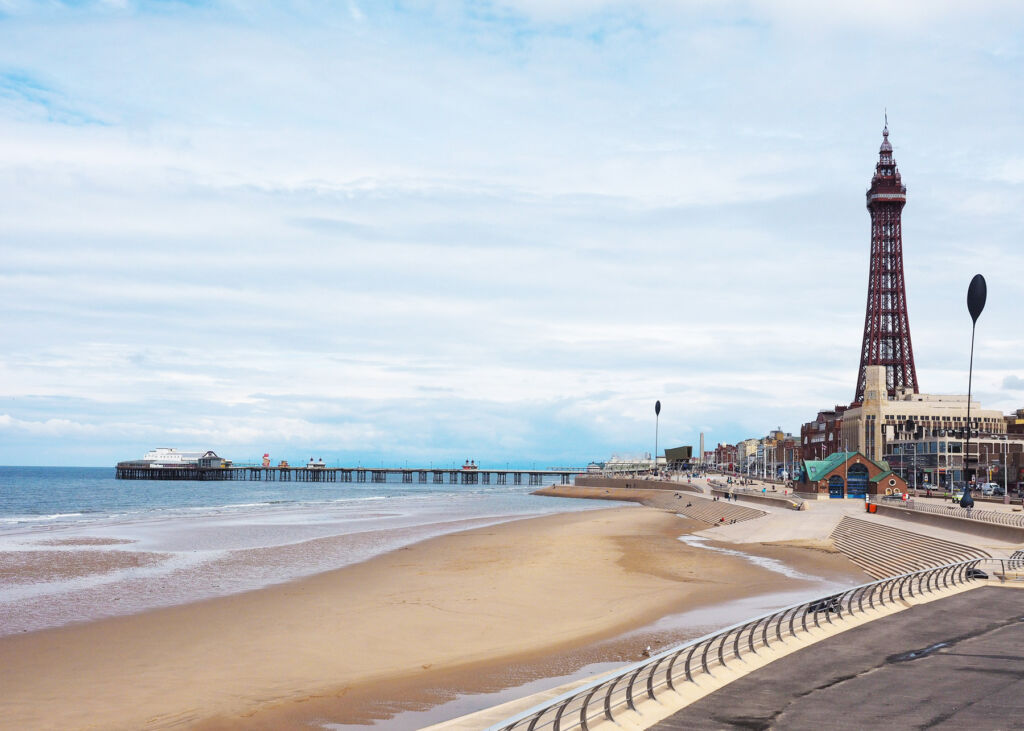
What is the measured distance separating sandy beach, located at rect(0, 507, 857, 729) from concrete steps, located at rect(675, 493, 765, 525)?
22588 millimetres

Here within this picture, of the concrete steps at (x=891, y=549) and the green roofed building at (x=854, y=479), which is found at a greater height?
the green roofed building at (x=854, y=479)

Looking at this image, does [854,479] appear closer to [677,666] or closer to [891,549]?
[891,549]

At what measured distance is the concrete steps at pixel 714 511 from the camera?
6319cm

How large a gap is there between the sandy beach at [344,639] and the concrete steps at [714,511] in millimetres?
22588

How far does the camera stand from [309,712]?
16.5 meters

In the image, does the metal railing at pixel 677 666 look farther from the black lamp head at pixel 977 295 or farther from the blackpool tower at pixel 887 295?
the blackpool tower at pixel 887 295

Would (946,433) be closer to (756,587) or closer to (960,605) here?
(756,587)

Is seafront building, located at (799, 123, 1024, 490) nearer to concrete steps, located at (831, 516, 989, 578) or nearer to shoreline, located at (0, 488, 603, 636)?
shoreline, located at (0, 488, 603, 636)

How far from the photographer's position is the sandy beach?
17109 mm

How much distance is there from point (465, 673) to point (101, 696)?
7.47 m

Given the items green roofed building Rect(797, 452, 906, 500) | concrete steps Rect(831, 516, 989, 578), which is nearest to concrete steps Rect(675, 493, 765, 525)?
green roofed building Rect(797, 452, 906, 500)

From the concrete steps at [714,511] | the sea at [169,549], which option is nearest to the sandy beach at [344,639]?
the sea at [169,549]

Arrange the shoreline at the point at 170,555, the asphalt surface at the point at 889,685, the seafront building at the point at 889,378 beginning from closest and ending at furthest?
the asphalt surface at the point at 889,685, the shoreline at the point at 170,555, the seafront building at the point at 889,378

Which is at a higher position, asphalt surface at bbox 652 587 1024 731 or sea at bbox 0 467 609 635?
asphalt surface at bbox 652 587 1024 731
